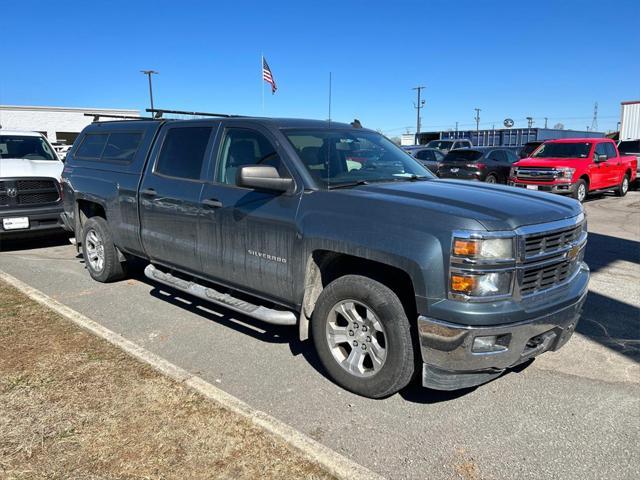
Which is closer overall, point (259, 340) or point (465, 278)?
point (465, 278)

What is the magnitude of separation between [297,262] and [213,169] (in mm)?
1364

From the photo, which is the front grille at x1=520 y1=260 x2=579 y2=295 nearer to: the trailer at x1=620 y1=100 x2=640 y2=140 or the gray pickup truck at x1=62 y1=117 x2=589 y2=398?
the gray pickup truck at x1=62 y1=117 x2=589 y2=398

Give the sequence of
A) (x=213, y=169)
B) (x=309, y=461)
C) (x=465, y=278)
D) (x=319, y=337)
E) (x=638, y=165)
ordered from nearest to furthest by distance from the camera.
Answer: (x=309, y=461), (x=465, y=278), (x=319, y=337), (x=213, y=169), (x=638, y=165)

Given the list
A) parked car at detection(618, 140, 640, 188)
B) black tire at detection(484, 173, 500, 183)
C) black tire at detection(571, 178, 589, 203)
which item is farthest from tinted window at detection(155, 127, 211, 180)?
parked car at detection(618, 140, 640, 188)

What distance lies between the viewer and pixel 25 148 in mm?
9539

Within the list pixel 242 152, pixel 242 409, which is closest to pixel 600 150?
pixel 242 152

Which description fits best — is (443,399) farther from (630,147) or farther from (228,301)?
(630,147)

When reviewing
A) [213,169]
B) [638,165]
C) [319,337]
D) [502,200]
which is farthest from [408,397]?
[638,165]

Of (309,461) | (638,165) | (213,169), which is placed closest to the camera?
(309,461)

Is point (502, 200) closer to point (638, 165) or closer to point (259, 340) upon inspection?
point (259, 340)

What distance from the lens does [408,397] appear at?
3.55 metres

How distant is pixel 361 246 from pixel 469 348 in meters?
0.92

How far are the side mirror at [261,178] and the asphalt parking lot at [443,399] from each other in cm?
144

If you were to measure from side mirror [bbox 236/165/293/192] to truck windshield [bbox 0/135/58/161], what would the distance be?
24.6ft
